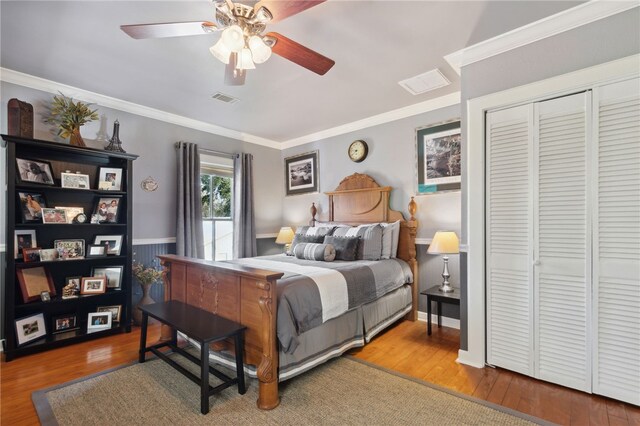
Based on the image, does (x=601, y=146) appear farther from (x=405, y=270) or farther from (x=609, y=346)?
(x=405, y=270)

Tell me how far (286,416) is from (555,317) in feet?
6.48

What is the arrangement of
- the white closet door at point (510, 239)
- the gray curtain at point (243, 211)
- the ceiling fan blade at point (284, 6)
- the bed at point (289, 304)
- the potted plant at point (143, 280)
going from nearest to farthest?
the ceiling fan blade at point (284, 6), the bed at point (289, 304), the white closet door at point (510, 239), the potted plant at point (143, 280), the gray curtain at point (243, 211)

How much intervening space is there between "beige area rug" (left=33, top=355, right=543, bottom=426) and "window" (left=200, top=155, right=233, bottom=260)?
2284mm

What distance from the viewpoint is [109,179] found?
3.31m

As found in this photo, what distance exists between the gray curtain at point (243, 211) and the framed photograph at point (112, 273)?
1.58 m

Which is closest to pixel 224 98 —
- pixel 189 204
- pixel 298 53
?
pixel 189 204

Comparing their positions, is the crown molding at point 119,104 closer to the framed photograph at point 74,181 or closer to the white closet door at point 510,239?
the framed photograph at point 74,181

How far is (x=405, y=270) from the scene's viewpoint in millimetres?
3527

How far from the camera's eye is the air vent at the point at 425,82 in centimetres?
294

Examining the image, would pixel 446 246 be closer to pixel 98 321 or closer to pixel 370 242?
pixel 370 242

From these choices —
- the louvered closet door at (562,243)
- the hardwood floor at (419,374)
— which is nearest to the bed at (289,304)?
the hardwood floor at (419,374)

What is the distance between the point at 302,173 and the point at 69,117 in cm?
303

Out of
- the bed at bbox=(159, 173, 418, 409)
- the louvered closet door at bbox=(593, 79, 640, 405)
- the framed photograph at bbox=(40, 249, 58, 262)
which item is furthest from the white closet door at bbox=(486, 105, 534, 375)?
the framed photograph at bbox=(40, 249, 58, 262)

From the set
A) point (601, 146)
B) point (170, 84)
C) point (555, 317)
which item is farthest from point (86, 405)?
point (601, 146)
